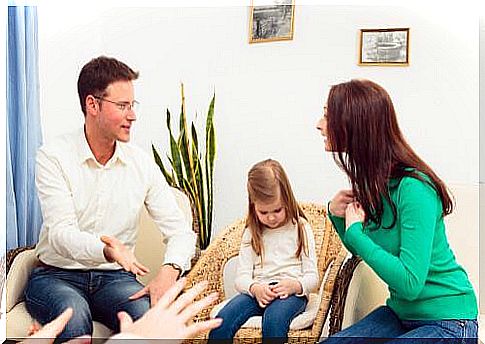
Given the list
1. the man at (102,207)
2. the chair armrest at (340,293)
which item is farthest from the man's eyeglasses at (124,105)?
the chair armrest at (340,293)

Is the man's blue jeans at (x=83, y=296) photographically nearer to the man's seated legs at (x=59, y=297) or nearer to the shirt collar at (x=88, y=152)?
the man's seated legs at (x=59, y=297)

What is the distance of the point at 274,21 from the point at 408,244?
3.57 feet

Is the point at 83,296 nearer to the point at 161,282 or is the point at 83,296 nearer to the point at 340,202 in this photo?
the point at 161,282

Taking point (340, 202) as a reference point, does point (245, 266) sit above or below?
below

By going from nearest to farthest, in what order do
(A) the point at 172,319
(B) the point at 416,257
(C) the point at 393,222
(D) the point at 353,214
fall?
(A) the point at 172,319 < (B) the point at 416,257 < (C) the point at 393,222 < (D) the point at 353,214

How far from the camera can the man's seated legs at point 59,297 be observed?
3561 millimetres

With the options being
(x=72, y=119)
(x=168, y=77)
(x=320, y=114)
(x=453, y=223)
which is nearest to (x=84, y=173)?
(x=72, y=119)

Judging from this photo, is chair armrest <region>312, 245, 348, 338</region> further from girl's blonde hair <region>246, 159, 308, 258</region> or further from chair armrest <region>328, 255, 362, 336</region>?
girl's blonde hair <region>246, 159, 308, 258</region>

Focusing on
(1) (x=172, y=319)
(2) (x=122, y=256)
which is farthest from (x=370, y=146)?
(1) (x=172, y=319)

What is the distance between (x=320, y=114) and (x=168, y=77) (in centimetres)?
65

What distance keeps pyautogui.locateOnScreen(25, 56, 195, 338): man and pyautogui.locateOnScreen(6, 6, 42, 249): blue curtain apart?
59 mm

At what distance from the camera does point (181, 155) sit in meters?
3.72

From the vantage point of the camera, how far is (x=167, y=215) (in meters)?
3.71

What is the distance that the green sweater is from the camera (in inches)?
128
